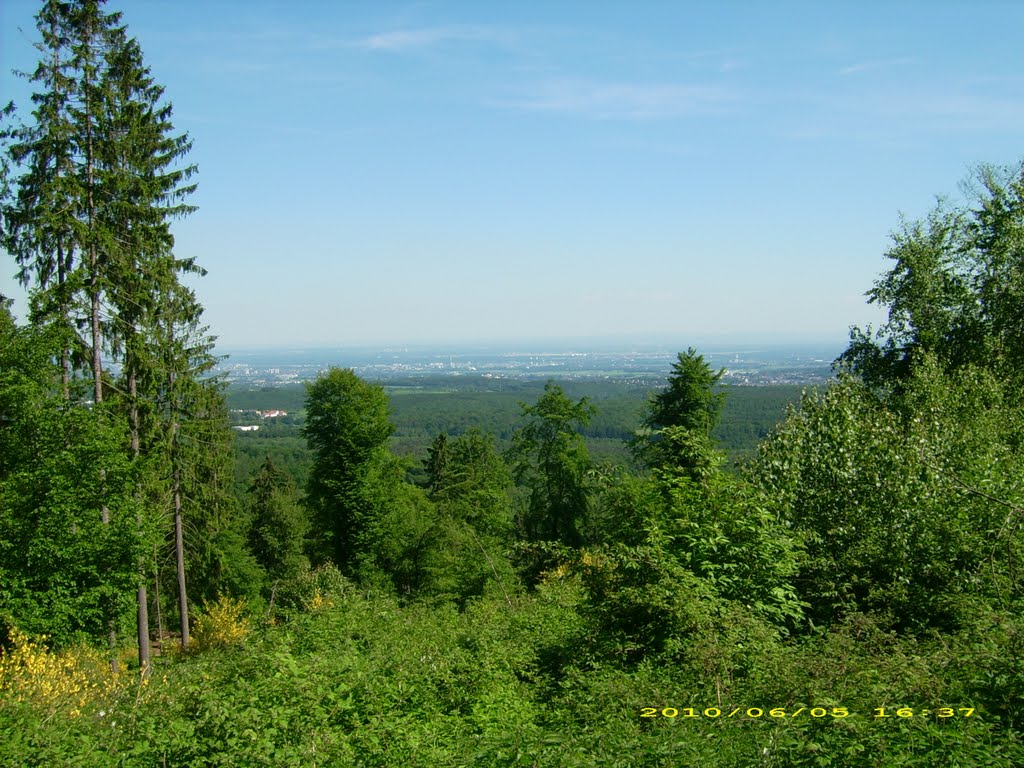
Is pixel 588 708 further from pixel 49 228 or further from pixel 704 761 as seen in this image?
pixel 49 228

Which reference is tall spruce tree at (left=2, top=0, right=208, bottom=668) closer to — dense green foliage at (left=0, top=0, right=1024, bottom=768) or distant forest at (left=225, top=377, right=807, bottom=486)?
dense green foliage at (left=0, top=0, right=1024, bottom=768)

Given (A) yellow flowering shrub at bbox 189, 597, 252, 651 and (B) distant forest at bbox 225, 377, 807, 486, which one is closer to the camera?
(A) yellow flowering shrub at bbox 189, 597, 252, 651

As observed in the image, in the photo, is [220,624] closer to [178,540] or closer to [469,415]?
[178,540]

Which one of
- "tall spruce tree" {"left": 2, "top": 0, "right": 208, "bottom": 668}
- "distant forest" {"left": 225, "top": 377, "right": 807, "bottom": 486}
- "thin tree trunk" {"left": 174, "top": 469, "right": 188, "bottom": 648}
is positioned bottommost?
"distant forest" {"left": 225, "top": 377, "right": 807, "bottom": 486}

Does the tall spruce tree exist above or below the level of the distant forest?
above

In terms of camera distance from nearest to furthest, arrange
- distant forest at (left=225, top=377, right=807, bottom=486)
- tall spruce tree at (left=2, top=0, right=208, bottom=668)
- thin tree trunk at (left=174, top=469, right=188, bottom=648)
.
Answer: tall spruce tree at (left=2, top=0, right=208, bottom=668) < thin tree trunk at (left=174, top=469, right=188, bottom=648) < distant forest at (left=225, top=377, right=807, bottom=486)

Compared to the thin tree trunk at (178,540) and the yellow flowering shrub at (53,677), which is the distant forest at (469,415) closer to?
the thin tree trunk at (178,540)

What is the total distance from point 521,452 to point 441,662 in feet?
58.3

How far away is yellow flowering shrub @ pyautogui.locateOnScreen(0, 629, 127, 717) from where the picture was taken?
24.4 ft

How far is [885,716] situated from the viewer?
4.87m
